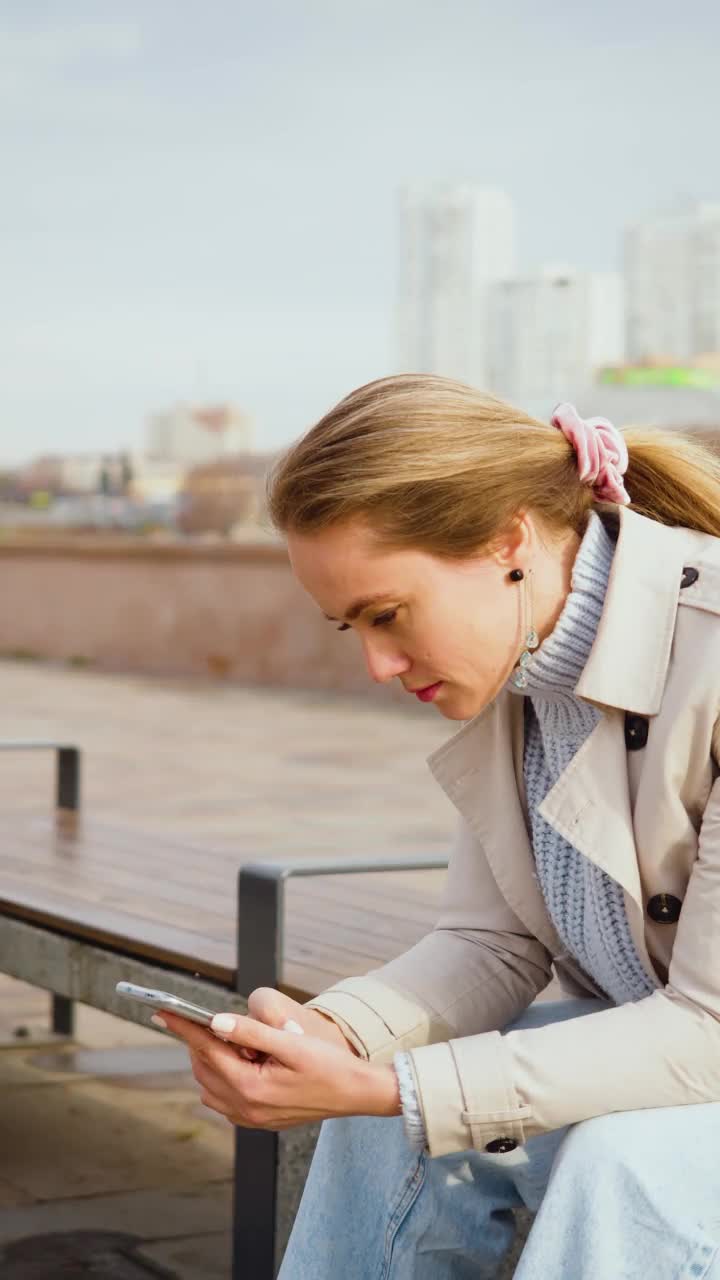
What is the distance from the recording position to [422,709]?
13891 millimetres

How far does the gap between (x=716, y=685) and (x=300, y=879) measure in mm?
2075

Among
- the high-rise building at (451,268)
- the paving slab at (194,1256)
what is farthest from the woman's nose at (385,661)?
the high-rise building at (451,268)

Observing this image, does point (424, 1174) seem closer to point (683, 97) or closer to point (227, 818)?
point (227, 818)

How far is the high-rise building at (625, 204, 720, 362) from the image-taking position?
34.7 metres

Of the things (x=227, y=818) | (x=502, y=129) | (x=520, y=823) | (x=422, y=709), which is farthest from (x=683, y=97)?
(x=520, y=823)

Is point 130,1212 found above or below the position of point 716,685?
below

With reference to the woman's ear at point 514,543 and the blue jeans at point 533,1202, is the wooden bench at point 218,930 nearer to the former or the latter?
the blue jeans at point 533,1202

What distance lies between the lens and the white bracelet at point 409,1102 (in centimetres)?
209

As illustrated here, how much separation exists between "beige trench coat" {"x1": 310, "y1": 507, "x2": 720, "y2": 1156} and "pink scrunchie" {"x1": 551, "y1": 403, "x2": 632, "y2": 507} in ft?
0.12

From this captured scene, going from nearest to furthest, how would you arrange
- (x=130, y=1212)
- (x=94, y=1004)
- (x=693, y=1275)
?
(x=693, y=1275), (x=94, y=1004), (x=130, y=1212)

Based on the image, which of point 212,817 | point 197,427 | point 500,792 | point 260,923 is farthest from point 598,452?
point 197,427

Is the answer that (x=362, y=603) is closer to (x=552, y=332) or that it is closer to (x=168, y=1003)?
(x=168, y=1003)

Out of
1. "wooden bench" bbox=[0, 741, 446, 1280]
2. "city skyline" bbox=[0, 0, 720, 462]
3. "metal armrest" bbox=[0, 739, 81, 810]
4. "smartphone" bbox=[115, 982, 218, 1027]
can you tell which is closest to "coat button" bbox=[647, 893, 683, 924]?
"smartphone" bbox=[115, 982, 218, 1027]

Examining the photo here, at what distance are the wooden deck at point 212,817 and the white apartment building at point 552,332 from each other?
7.78 metres
